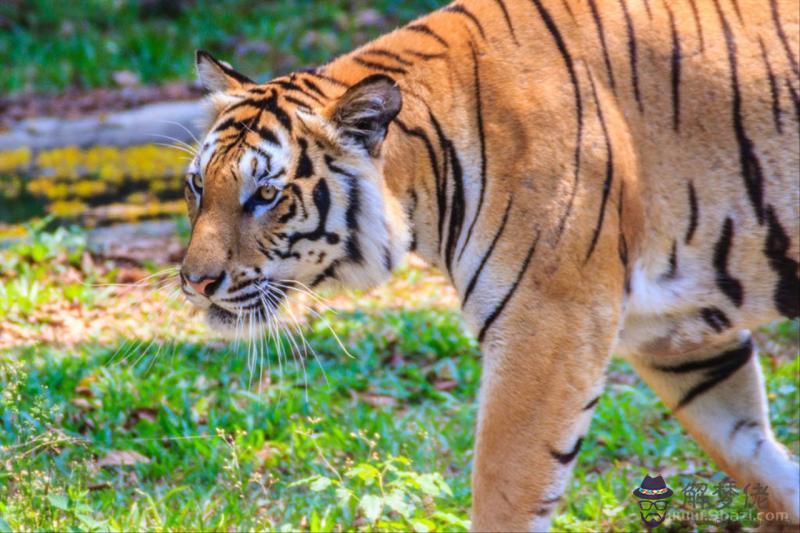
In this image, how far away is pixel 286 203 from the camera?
3.13m

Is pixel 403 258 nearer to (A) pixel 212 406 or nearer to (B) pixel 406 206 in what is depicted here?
(B) pixel 406 206

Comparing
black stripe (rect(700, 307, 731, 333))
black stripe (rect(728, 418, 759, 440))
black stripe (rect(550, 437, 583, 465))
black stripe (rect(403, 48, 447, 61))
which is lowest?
black stripe (rect(728, 418, 759, 440))

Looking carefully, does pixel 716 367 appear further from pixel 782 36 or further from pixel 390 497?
pixel 390 497

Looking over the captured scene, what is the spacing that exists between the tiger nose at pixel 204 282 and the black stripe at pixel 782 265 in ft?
5.12

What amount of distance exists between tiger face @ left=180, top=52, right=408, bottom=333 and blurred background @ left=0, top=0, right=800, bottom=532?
16 cm

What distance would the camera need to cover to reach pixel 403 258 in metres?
3.27

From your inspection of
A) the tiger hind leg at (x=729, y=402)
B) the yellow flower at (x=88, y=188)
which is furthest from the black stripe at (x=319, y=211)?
the yellow flower at (x=88, y=188)

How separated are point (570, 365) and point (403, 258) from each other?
0.57 m

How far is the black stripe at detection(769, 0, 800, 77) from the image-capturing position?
3.29 meters

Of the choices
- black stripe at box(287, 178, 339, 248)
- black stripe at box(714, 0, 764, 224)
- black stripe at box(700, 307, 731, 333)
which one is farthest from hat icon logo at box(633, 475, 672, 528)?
black stripe at box(287, 178, 339, 248)

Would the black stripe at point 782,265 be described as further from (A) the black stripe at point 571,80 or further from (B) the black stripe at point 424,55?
(B) the black stripe at point 424,55

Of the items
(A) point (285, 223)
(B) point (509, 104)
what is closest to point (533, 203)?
(B) point (509, 104)

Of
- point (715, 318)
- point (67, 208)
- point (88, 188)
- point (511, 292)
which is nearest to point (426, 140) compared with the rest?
point (511, 292)

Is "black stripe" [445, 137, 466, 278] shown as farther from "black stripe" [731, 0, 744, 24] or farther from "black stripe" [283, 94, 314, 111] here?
"black stripe" [731, 0, 744, 24]
